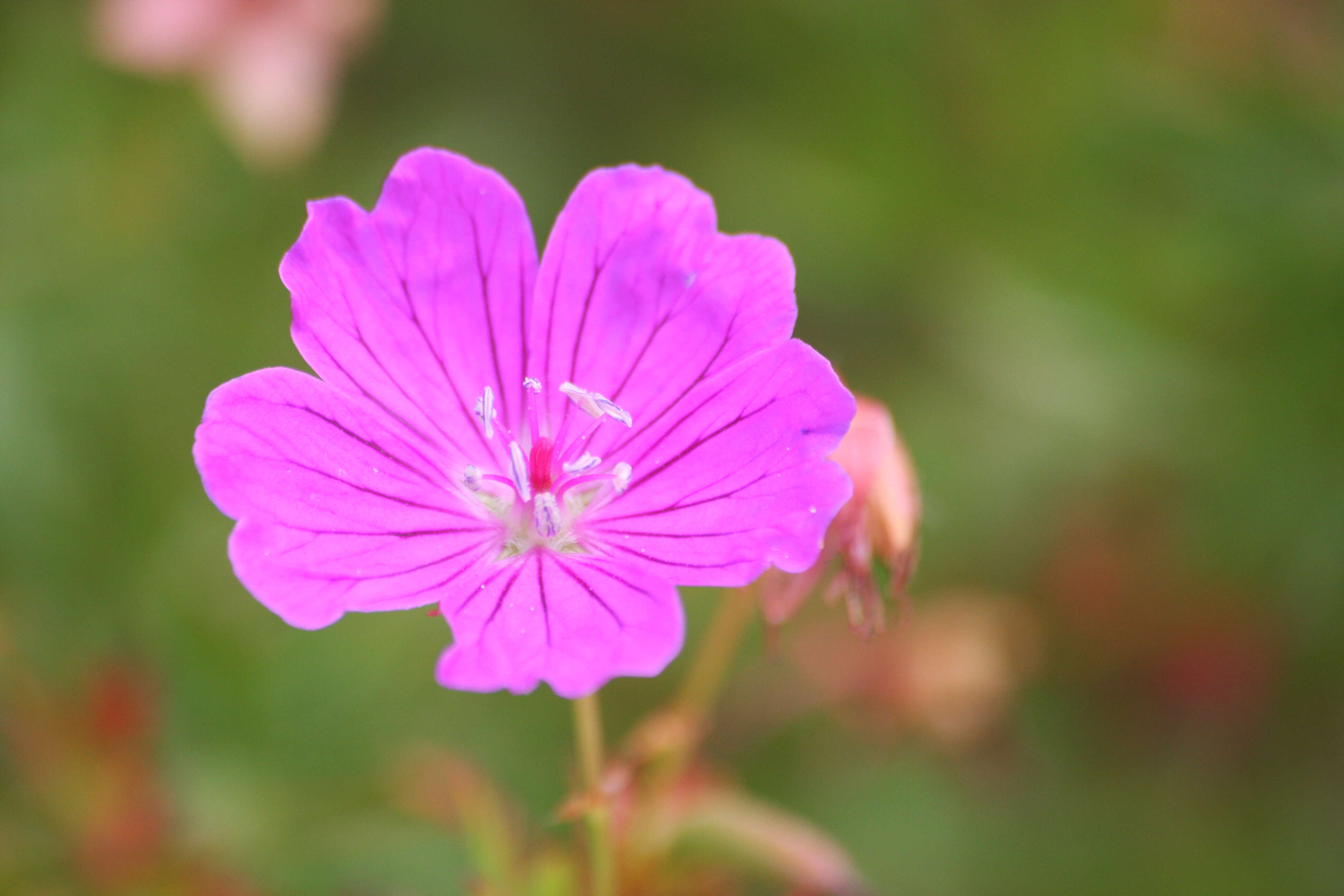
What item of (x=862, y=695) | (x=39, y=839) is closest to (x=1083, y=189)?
(x=862, y=695)

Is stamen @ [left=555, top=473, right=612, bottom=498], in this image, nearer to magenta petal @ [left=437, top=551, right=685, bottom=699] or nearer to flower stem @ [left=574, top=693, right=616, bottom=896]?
magenta petal @ [left=437, top=551, right=685, bottom=699]

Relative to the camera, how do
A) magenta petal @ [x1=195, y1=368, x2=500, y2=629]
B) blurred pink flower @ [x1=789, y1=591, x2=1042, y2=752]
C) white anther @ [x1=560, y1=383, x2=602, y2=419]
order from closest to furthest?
magenta petal @ [x1=195, y1=368, x2=500, y2=629] → white anther @ [x1=560, y1=383, x2=602, y2=419] → blurred pink flower @ [x1=789, y1=591, x2=1042, y2=752]

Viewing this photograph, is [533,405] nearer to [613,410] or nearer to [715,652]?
[613,410]

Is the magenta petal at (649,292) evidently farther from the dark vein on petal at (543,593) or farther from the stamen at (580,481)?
the dark vein on petal at (543,593)

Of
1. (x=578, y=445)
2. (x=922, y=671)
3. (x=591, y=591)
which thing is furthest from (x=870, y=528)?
(x=922, y=671)

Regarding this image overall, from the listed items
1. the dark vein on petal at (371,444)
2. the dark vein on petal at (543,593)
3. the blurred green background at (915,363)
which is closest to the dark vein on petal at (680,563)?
the dark vein on petal at (543,593)

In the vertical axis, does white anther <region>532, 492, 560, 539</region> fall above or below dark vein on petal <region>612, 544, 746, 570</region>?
below

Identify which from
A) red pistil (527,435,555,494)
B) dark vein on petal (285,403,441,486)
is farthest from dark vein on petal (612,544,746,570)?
dark vein on petal (285,403,441,486)

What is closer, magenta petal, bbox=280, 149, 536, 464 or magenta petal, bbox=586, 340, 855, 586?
magenta petal, bbox=586, 340, 855, 586
